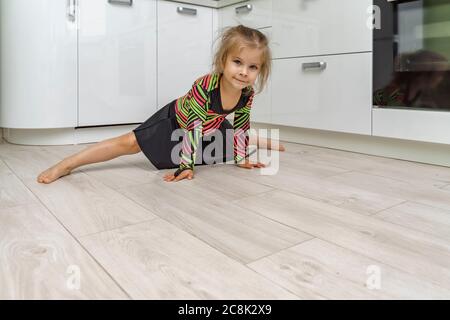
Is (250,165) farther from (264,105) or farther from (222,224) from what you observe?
(264,105)

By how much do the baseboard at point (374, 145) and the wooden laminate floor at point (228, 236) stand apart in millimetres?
174

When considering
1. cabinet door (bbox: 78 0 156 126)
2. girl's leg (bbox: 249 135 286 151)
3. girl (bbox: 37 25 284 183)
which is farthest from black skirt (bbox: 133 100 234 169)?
cabinet door (bbox: 78 0 156 126)

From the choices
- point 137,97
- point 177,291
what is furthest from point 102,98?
point 177,291

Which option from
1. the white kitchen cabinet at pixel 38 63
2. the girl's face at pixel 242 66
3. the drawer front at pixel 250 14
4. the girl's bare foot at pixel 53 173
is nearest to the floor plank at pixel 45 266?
the girl's bare foot at pixel 53 173

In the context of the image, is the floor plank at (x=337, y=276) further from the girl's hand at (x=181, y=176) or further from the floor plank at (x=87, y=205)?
the girl's hand at (x=181, y=176)

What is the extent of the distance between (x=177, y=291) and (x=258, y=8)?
6.10 ft

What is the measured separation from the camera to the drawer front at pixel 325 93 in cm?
172

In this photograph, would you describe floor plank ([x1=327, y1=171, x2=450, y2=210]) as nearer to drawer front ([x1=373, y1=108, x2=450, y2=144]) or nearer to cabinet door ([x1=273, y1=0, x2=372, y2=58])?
drawer front ([x1=373, y1=108, x2=450, y2=144])

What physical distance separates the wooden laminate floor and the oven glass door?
1.00ft

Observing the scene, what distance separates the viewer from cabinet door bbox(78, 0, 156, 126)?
202cm

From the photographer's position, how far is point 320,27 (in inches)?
73.0

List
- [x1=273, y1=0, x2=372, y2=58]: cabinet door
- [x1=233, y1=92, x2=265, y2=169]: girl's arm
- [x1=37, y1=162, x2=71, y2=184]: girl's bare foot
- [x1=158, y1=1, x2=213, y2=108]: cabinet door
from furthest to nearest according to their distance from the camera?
1. [x1=158, y1=1, x2=213, y2=108]: cabinet door
2. [x1=273, y1=0, x2=372, y2=58]: cabinet door
3. [x1=233, y1=92, x2=265, y2=169]: girl's arm
4. [x1=37, y1=162, x2=71, y2=184]: girl's bare foot

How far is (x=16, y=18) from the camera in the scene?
189cm
